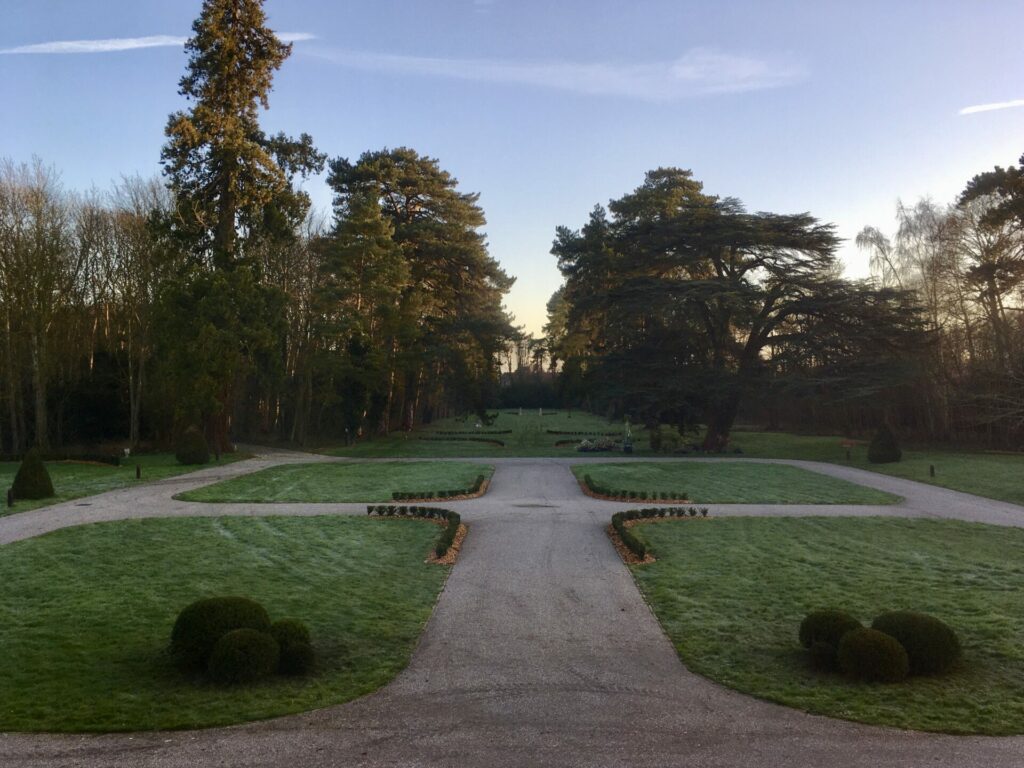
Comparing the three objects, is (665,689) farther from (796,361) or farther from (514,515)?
(796,361)

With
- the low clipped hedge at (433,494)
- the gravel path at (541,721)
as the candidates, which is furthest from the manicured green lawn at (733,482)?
the gravel path at (541,721)

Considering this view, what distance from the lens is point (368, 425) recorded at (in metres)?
50.2

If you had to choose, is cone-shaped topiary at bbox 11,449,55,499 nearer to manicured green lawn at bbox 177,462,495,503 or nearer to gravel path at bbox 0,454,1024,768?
manicured green lawn at bbox 177,462,495,503

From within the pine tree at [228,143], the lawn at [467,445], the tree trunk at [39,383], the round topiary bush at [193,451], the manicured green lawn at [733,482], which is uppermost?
the pine tree at [228,143]

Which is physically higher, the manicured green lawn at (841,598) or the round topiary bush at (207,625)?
the round topiary bush at (207,625)

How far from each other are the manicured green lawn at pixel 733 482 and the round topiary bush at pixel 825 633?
12578 mm

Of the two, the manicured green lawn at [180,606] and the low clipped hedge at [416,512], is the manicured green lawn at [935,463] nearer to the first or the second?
the low clipped hedge at [416,512]

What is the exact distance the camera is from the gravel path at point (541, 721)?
617 cm

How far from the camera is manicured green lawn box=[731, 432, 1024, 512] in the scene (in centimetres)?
2509

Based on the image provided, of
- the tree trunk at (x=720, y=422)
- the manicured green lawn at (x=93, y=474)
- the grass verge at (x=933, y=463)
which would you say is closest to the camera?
the manicured green lawn at (x=93, y=474)

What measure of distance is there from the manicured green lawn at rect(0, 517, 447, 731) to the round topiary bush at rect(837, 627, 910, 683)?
4598 millimetres

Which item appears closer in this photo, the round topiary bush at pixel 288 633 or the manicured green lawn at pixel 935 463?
the round topiary bush at pixel 288 633

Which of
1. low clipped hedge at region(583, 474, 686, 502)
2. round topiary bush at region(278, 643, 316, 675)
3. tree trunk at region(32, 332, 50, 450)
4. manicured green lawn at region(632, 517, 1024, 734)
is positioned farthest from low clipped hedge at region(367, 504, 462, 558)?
tree trunk at region(32, 332, 50, 450)

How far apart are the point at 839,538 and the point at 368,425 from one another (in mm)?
37710
